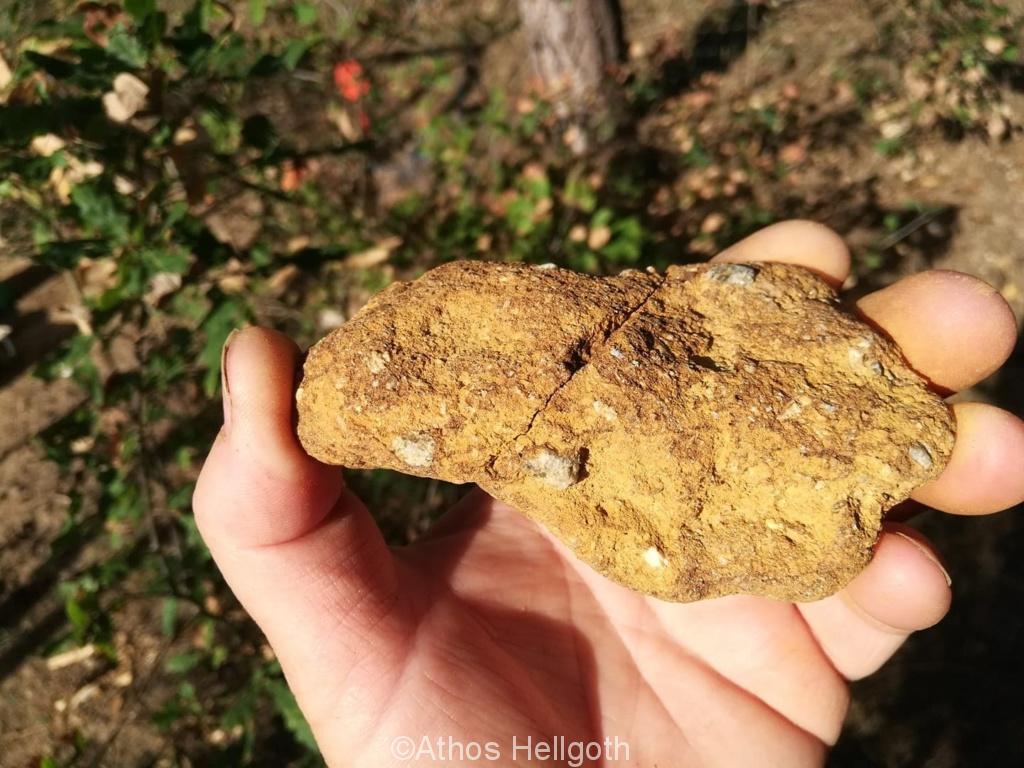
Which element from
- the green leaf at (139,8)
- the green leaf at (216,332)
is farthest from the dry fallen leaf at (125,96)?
the green leaf at (216,332)

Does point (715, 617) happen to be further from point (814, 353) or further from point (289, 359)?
point (289, 359)

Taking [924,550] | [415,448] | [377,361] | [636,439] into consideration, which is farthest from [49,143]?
[924,550]

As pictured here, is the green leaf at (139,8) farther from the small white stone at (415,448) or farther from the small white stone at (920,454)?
the small white stone at (920,454)

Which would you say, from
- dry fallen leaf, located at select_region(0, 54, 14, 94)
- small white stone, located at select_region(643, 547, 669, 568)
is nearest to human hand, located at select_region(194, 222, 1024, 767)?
small white stone, located at select_region(643, 547, 669, 568)

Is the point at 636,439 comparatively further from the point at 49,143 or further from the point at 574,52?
the point at 574,52

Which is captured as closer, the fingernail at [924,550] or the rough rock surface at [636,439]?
the rough rock surface at [636,439]
